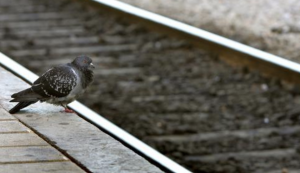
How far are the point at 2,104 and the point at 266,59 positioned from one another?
308cm

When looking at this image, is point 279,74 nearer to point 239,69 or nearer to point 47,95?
point 239,69

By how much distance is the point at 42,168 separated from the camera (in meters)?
4.91

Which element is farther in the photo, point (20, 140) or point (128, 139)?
point (128, 139)

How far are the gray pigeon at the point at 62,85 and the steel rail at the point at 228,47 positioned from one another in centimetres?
275

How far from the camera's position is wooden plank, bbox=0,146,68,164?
5034mm

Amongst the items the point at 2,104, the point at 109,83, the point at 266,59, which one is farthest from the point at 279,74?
the point at 2,104

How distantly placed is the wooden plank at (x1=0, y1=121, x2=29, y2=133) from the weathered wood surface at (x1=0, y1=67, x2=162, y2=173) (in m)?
0.08

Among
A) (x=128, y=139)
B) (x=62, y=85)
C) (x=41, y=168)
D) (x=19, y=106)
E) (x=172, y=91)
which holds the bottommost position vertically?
(x=41, y=168)

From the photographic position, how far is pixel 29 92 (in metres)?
6.01

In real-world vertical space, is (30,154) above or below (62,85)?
below

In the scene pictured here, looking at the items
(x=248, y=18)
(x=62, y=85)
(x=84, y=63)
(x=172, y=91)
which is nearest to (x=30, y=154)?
(x=62, y=85)

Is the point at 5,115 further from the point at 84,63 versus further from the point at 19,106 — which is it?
the point at 84,63

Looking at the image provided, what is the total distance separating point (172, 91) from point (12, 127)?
2890 millimetres

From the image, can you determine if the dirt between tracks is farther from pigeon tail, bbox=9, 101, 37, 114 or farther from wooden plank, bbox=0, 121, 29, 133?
wooden plank, bbox=0, 121, 29, 133
